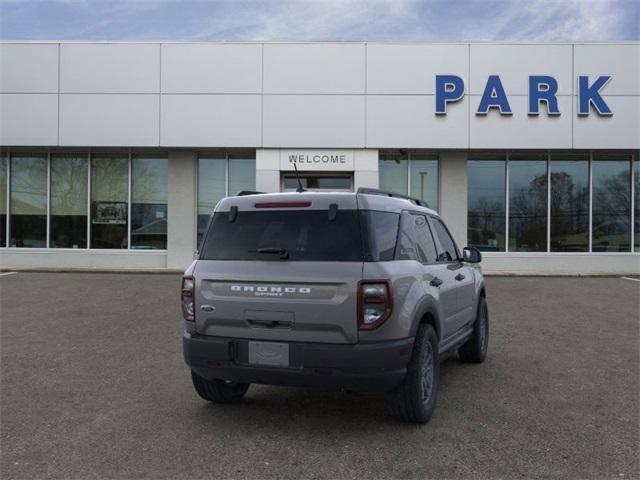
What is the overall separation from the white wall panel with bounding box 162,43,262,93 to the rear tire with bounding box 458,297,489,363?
1100 centimetres

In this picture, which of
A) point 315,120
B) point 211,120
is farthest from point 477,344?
point 211,120

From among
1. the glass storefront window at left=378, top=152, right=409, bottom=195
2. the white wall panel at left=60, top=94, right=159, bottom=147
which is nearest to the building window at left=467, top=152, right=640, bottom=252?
the glass storefront window at left=378, top=152, right=409, bottom=195

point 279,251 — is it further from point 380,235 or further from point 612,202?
point 612,202

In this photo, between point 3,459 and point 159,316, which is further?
point 159,316

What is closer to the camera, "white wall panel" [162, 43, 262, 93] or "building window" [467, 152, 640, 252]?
"white wall panel" [162, 43, 262, 93]

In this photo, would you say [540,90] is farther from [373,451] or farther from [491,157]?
[373,451]

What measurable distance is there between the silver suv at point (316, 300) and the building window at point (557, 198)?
12.8 m

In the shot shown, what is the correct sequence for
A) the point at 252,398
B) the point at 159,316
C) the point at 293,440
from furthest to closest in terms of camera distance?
1. the point at 159,316
2. the point at 252,398
3. the point at 293,440

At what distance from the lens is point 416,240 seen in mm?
5113

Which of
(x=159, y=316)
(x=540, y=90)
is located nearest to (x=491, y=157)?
(x=540, y=90)

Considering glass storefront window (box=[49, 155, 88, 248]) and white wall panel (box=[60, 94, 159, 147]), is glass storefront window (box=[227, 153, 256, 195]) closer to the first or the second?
white wall panel (box=[60, 94, 159, 147])

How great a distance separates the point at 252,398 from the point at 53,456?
1.85 meters

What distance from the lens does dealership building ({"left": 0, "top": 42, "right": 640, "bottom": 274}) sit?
51.9 feet

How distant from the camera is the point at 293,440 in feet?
14.0
